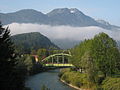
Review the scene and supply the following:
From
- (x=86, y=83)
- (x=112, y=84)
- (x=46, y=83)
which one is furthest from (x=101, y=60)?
(x=46, y=83)

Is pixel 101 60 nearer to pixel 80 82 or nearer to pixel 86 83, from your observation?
pixel 86 83

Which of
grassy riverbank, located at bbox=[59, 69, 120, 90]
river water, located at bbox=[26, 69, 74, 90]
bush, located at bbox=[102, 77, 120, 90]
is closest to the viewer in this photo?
bush, located at bbox=[102, 77, 120, 90]

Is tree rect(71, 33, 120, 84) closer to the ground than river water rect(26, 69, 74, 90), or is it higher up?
higher up

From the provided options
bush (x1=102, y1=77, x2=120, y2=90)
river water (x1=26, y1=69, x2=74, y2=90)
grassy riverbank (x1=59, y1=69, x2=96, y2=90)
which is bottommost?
river water (x1=26, y1=69, x2=74, y2=90)

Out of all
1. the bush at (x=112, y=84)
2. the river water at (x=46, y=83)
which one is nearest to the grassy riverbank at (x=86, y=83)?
the bush at (x=112, y=84)

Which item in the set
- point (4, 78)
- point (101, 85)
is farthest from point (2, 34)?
point (101, 85)

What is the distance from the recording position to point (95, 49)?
2153 inches

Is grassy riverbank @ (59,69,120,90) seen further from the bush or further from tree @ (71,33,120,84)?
tree @ (71,33,120,84)

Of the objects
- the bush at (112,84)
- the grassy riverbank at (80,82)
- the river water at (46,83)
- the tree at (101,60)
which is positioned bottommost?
the river water at (46,83)

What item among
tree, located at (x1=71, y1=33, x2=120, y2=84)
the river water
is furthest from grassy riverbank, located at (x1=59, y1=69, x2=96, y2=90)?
tree, located at (x1=71, y1=33, x2=120, y2=84)

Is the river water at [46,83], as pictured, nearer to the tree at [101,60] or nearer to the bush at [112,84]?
the tree at [101,60]

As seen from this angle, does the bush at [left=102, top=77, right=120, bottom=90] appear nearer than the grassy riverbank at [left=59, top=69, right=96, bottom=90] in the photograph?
Yes

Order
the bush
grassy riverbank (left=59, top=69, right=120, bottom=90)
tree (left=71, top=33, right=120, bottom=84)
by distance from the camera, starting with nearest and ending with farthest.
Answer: the bush → grassy riverbank (left=59, top=69, right=120, bottom=90) → tree (left=71, top=33, right=120, bottom=84)

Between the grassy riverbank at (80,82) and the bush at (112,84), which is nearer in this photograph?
the bush at (112,84)
